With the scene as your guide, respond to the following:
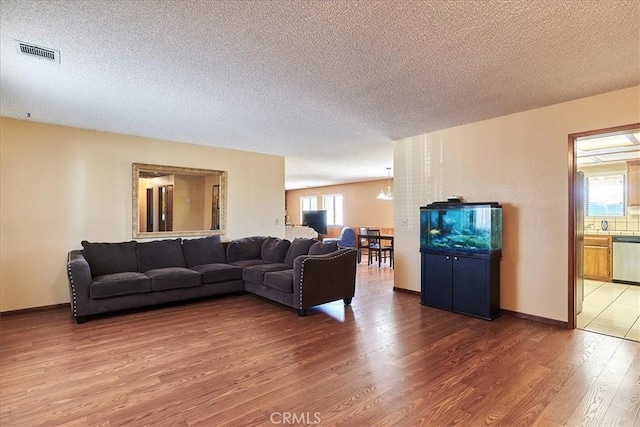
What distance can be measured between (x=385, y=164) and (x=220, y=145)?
3.78 metres

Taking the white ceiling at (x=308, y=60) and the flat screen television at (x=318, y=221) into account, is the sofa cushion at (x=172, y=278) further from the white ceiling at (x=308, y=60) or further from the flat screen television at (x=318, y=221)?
the flat screen television at (x=318, y=221)

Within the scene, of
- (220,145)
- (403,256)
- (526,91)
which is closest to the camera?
(526,91)

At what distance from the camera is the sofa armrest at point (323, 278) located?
4.02 metres

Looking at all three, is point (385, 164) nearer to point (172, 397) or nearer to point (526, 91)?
point (526, 91)

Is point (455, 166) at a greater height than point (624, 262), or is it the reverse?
point (455, 166)

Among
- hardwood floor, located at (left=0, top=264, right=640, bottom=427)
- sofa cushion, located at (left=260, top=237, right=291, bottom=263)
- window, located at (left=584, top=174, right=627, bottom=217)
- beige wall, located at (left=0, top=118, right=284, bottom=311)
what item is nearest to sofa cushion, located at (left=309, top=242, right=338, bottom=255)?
sofa cushion, located at (left=260, top=237, right=291, bottom=263)

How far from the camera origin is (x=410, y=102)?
357cm

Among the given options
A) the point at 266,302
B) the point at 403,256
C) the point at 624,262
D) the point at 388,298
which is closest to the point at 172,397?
the point at 266,302

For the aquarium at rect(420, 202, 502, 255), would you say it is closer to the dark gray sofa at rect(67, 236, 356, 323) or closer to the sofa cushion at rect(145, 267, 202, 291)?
the dark gray sofa at rect(67, 236, 356, 323)

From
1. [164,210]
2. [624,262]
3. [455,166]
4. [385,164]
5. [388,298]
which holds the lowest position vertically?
[388,298]

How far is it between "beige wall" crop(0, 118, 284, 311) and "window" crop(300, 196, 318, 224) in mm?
7745

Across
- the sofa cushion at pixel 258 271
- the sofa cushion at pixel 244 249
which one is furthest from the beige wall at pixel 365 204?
the sofa cushion at pixel 258 271

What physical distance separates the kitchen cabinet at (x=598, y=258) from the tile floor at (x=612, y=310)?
284mm

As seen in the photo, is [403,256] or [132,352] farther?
[403,256]
